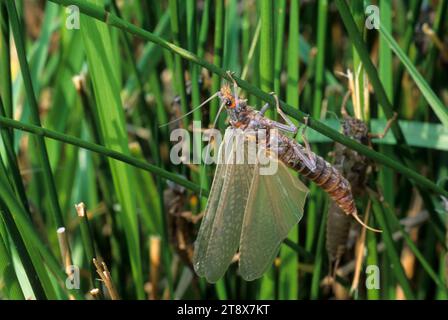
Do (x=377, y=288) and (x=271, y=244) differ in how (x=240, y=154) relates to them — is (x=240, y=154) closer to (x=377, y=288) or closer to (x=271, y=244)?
(x=271, y=244)

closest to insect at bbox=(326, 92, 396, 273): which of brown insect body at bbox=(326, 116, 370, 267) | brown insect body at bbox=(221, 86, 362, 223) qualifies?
brown insect body at bbox=(326, 116, 370, 267)

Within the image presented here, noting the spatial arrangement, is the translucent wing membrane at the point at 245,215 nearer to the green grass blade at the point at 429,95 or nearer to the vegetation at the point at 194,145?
the vegetation at the point at 194,145

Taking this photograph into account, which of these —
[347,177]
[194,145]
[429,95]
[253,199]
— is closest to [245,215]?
[253,199]

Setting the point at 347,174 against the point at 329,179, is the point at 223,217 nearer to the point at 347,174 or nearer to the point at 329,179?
the point at 329,179

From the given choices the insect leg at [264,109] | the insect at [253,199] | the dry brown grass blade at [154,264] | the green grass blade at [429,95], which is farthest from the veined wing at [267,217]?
the dry brown grass blade at [154,264]

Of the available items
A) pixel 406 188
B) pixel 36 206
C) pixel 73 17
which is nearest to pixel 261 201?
pixel 73 17
